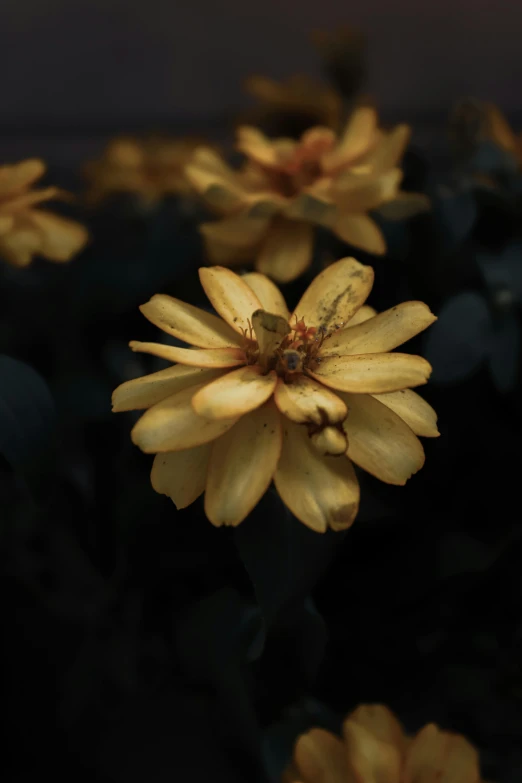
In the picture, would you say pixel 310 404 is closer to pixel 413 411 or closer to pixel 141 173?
pixel 413 411

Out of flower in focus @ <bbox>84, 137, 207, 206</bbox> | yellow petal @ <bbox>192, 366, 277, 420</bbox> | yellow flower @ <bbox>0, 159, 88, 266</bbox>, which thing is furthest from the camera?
flower in focus @ <bbox>84, 137, 207, 206</bbox>

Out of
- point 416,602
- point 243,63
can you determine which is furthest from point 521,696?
point 243,63

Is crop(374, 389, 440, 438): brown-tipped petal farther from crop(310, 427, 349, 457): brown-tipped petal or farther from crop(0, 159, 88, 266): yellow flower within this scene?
crop(0, 159, 88, 266): yellow flower

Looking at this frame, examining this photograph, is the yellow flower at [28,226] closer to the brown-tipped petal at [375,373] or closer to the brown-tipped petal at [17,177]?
the brown-tipped petal at [17,177]

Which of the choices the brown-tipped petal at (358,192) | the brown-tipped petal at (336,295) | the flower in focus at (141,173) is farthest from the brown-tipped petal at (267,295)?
the flower in focus at (141,173)

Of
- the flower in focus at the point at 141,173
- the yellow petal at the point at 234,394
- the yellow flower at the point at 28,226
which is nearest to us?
the yellow petal at the point at 234,394

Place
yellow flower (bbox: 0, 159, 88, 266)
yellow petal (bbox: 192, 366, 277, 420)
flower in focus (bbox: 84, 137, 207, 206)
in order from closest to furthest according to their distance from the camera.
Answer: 1. yellow petal (bbox: 192, 366, 277, 420)
2. yellow flower (bbox: 0, 159, 88, 266)
3. flower in focus (bbox: 84, 137, 207, 206)

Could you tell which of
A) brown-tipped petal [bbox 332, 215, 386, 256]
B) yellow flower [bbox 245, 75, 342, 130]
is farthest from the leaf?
yellow flower [bbox 245, 75, 342, 130]
